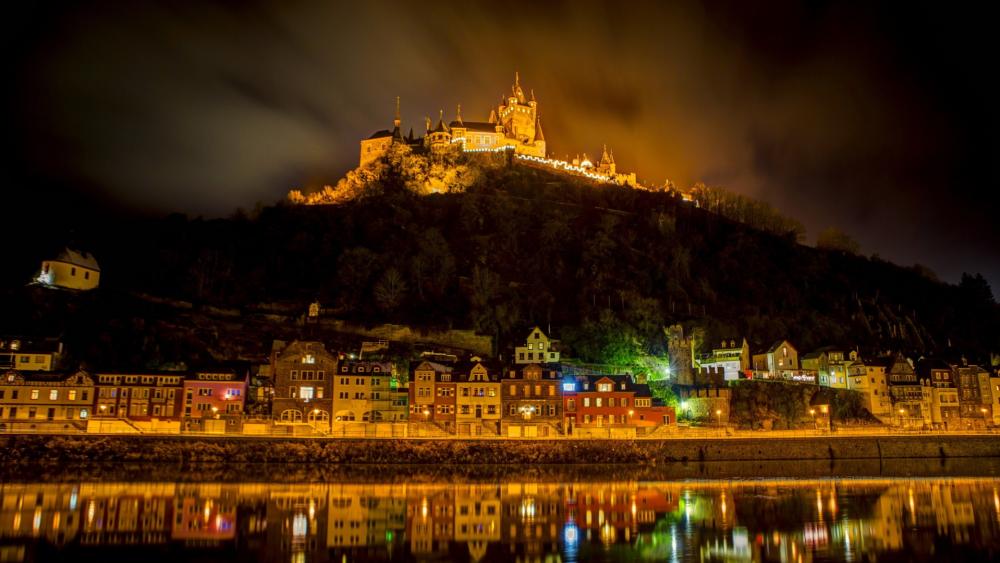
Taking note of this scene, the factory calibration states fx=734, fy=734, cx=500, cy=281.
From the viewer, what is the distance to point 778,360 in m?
79.8

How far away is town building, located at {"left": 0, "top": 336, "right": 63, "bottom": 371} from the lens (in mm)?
65938

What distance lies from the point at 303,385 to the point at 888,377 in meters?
59.0

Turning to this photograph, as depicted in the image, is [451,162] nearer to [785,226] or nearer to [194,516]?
[785,226]

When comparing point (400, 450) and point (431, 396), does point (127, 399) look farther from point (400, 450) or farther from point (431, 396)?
point (400, 450)

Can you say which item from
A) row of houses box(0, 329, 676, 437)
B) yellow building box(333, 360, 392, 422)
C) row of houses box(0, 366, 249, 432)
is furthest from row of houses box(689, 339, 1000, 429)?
row of houses box(0, 366, 249, 432)

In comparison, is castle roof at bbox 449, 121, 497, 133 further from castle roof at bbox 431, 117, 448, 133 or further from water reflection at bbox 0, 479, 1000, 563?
water reflection at bbox 0, 479, 1000, 563

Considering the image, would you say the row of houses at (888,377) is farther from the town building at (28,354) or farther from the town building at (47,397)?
the town building at (28,354)

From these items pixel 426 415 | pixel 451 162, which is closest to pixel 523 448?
pixel 426 415

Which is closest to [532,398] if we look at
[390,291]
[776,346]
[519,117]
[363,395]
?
[363,395]

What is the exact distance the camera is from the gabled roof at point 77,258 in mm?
86938

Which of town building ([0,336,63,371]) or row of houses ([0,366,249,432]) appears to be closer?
row of houses ([0,366,249,432])

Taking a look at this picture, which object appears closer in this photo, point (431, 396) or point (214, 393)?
point (431, 396)

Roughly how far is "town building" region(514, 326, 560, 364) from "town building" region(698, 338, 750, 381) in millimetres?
17103

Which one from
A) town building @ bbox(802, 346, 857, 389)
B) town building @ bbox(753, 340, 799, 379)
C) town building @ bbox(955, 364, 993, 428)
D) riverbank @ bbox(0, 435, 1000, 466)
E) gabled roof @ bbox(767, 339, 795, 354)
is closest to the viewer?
riverbank @ bbox(0, 435, 1000, 466)
